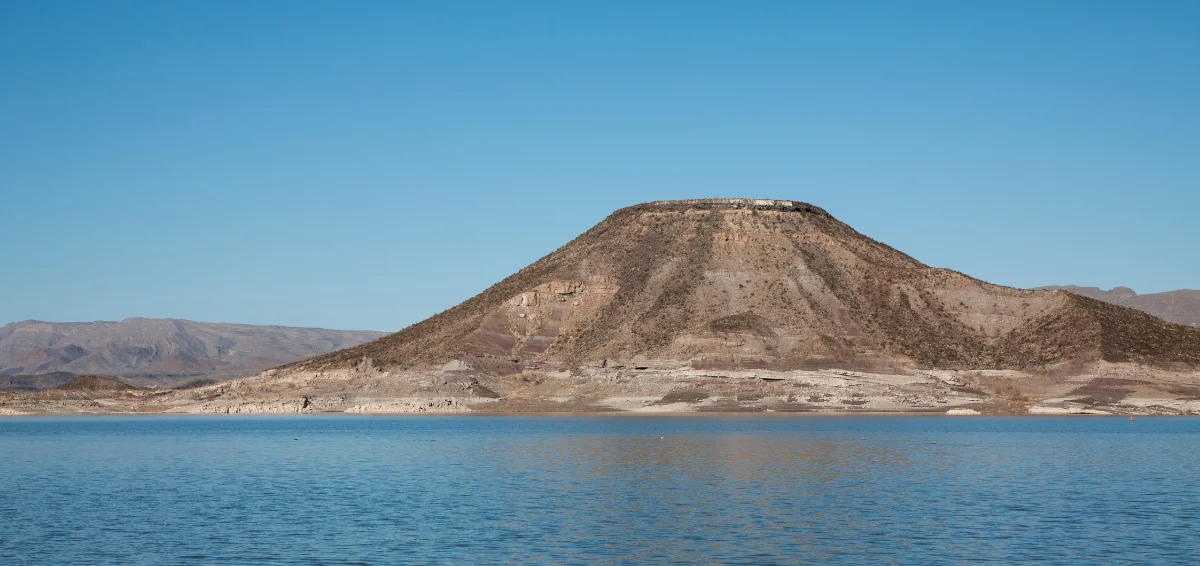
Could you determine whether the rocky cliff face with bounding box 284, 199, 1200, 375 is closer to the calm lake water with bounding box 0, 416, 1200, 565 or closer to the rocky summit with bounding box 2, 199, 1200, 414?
the rocky summit with bounding box 2, 199, 1200, 414

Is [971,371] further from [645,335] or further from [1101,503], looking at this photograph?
[1101,503]

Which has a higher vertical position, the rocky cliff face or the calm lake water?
the rocky cliff face

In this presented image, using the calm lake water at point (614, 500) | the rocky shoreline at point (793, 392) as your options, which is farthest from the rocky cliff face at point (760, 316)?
the calm lake water at point (614, 500)

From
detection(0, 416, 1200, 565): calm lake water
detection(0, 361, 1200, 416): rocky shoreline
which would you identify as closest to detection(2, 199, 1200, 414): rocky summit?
detection(0, 361, 1200, 416): rocky shoreline

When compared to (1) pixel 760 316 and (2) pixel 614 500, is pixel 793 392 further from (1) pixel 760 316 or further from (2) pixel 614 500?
(2) pixel 614 500

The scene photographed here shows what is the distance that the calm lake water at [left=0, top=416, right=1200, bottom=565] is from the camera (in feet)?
136

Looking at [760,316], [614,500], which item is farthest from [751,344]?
[614,500]

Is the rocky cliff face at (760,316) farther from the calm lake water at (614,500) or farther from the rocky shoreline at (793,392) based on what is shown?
the calm lake water at (614,500)

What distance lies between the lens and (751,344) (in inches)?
6506

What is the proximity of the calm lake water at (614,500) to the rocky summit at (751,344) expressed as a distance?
173 ft

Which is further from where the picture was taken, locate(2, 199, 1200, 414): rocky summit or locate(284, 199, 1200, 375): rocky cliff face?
locate(284, 199, 1200, 375): rocky cliff face

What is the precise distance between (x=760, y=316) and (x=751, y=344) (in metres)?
7.60

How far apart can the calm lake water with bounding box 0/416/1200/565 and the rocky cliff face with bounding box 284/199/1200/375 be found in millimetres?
61779

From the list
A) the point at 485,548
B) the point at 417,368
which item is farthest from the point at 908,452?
the point at 417,368
